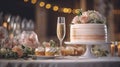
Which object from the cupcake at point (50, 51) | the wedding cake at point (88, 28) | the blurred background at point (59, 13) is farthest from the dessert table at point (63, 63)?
the blurred background at point (59, 13)

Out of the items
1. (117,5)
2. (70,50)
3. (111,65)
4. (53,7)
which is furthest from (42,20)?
(111,65)

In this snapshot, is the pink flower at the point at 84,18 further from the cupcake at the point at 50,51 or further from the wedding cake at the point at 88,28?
the cupcake at the point at 50,51

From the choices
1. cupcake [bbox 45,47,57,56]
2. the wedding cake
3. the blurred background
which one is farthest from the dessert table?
the blurred background

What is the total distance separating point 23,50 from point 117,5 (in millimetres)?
8569

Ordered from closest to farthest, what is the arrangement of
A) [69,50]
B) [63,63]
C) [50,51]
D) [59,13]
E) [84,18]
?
[63,63]
[50,51]
[84,18]
[69,50]
[59,13]

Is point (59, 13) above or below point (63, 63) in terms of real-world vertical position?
above

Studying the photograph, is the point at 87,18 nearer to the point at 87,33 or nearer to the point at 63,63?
the point at 87,33

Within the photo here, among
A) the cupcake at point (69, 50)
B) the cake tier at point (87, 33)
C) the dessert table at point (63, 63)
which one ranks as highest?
the cake tier at point (87, 33)

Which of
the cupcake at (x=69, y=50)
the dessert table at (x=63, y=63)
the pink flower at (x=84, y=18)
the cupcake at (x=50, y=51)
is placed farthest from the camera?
the cupcake at (x=69, y=50)

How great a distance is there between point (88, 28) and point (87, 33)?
42 mm

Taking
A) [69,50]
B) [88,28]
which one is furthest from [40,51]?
[88,28]

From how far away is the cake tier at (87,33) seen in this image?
3295 mm

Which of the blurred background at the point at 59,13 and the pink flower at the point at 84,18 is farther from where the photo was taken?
the blurred background at the point at 59,13

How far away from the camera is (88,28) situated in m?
3.30
